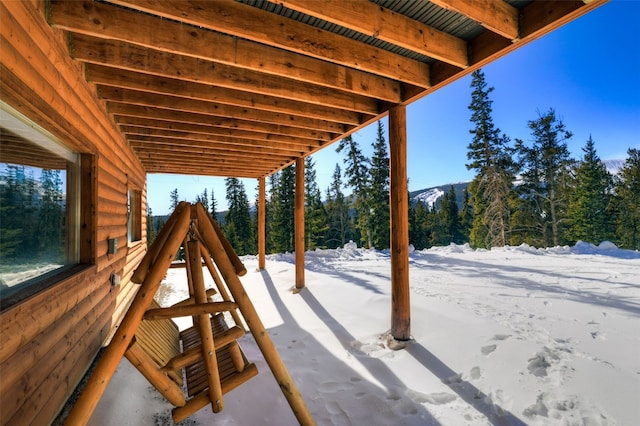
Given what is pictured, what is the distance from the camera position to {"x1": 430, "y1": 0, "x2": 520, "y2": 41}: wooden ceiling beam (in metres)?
2.31

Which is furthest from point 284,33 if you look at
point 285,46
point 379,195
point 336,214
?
point 336,214

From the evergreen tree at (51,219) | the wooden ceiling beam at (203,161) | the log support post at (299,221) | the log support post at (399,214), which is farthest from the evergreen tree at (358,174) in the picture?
the evergreen tree at (51,219)

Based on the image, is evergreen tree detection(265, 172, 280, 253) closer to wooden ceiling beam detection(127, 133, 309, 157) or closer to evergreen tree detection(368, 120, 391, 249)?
evergreen tree detection(368, 120, 391, 249)

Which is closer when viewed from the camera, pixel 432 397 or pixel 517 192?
pixel 432 397

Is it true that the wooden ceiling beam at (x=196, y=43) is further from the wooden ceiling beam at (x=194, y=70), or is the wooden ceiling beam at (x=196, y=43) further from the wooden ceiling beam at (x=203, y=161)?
the wooden ceiling beam at (x=203, y=161)

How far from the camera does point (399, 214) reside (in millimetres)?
4059

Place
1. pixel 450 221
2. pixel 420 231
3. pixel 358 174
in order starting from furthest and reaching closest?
pixel 450 221 → pixel 420 231 → pixel 358 174

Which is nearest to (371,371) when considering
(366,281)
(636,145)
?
(366,281)

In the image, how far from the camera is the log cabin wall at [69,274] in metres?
1.68

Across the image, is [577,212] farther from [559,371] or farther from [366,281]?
[559,371]

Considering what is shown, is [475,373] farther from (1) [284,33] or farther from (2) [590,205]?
(2) [590,205]

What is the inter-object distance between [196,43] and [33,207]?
6.53 ft

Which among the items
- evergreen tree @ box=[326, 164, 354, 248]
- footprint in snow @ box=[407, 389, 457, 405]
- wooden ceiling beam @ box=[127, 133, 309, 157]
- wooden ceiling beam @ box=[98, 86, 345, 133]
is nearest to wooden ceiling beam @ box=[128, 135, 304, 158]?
wooden ceiling beam @ box=[127, 133, 309, 157]

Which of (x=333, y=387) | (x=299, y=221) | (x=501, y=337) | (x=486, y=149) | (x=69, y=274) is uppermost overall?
(x=486, y=149)
